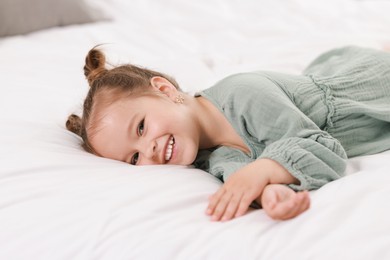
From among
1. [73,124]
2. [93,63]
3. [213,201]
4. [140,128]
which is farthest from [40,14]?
[213,201]

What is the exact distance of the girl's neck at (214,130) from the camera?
1.18m

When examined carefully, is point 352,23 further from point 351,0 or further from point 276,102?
point 276,102

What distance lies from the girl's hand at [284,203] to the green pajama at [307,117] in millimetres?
102

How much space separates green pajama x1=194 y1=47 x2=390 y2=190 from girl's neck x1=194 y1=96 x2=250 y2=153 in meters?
0.02

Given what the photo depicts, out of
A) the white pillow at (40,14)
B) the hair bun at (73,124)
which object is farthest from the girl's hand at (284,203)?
the white pillow at (40,14)

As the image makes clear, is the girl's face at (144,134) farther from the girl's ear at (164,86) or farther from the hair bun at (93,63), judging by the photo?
the hair bun at (93,63)

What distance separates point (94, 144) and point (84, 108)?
0.36 ft

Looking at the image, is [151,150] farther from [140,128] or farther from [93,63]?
[93,63]

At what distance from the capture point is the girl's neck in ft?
3.87

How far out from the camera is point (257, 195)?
87 cm

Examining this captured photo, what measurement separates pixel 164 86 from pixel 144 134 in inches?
6.8

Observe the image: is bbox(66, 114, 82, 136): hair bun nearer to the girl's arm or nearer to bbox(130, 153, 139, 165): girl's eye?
bbox(130, 153, 139, 165): girl's eye

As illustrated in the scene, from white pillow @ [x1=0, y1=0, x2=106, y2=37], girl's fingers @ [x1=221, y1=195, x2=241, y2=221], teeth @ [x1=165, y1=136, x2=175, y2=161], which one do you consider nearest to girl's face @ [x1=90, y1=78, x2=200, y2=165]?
teeth @ [x1=165, y1=136, x2=175, y2=161]

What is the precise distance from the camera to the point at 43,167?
934mm
